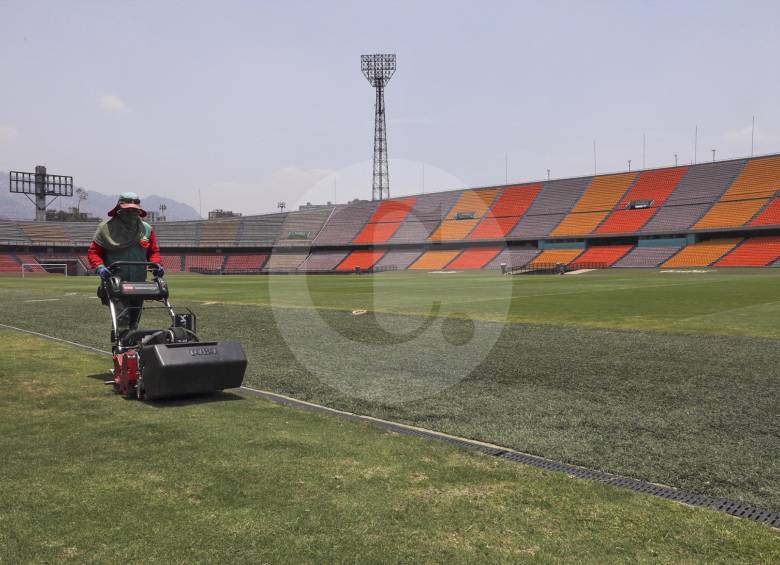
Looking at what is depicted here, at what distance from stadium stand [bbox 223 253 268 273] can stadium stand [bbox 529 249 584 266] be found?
41.9 m

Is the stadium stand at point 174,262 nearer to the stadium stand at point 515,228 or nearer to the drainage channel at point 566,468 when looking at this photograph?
the stadium stand at point 515,228

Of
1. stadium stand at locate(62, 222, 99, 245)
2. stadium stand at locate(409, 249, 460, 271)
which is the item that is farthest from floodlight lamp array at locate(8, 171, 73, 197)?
stadium stand at locate(409, 249, 460, 271)

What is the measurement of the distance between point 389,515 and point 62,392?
5.29 m

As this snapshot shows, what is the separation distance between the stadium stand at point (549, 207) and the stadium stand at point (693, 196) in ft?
39.1

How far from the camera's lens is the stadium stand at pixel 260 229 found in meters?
98.4

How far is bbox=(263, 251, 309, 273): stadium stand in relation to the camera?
9131 centimetres

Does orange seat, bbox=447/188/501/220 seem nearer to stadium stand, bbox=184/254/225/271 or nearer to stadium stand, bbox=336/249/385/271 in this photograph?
stadium stand, bbox=336/249/385/271

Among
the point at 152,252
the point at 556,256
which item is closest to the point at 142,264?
the point at 152,252

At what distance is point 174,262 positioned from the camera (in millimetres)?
94625

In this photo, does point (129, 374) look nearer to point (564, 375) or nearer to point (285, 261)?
point (564, 375)

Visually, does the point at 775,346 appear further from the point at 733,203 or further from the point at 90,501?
the point at 733,203

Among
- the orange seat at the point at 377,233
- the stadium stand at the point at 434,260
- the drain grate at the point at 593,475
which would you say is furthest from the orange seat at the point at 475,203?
the drain grate at the point at 593,475

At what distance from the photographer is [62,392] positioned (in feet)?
23.6

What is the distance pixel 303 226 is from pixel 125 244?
92.2 m
